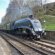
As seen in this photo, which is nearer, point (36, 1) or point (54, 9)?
point (36, 1)

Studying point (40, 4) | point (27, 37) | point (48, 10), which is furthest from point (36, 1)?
point (27, 37)

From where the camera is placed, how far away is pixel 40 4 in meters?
69.6

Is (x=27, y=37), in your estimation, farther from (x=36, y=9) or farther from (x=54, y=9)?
(x=54, y=9)

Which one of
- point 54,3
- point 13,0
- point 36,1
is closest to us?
point 36,1

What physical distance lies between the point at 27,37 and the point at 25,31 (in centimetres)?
150

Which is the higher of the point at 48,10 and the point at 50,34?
the point at 48,10

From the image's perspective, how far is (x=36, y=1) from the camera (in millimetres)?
71812

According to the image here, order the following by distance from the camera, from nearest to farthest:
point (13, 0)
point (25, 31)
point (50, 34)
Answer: point (50, 34) → point (25, 31) → point (13, 0)

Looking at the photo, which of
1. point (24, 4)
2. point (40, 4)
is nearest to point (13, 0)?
point (24, 4)

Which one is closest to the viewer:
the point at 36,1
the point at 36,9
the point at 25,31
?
the point at 25,31

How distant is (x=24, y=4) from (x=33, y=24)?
4588 cm

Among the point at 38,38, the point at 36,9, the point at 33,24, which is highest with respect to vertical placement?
the point at 36,9

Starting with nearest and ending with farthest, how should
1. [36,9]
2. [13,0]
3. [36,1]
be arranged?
[36,9], [36,1], [13,0]

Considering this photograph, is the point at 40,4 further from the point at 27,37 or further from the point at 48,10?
the point at 27,37
